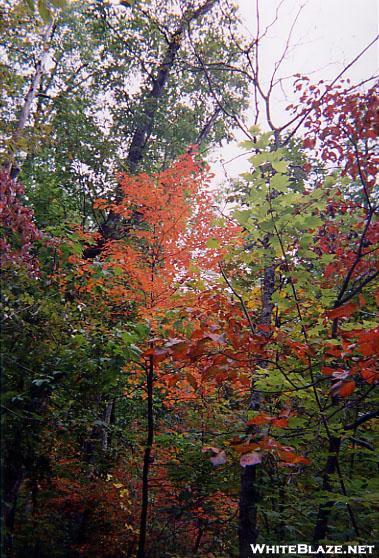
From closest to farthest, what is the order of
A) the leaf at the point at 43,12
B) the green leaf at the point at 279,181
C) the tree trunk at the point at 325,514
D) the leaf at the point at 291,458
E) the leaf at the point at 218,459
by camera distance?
the leaf at the point at 218,459
the leaf at the point at 291,458
the leaf at the point at 43,12
the green leaf at the point at 279,181
the tree trunk at the point at 325,514

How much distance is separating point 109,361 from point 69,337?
59 centimetres

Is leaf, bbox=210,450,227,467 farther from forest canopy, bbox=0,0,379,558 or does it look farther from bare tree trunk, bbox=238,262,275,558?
bare tree trunk, bbox=238,262,275,558

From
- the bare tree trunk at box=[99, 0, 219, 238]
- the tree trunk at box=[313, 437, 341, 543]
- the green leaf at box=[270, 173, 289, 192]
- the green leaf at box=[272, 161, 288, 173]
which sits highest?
the bare tree trunk at box=[99, 0, 219, 238]

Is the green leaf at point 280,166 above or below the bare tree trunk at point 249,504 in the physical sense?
above

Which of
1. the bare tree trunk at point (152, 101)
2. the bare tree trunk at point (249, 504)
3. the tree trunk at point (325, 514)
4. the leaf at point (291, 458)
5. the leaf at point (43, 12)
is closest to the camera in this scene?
the leaf at point (291, 458)

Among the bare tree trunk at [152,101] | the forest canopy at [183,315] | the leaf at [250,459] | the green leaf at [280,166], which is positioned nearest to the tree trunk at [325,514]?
the forest canopy at [183,315]

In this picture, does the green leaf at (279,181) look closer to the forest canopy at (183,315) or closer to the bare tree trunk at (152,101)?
the forest canopy at (183,315)

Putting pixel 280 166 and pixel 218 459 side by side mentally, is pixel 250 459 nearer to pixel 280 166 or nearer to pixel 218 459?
pixel 218 459

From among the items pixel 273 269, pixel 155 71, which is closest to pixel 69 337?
pixel 273 269

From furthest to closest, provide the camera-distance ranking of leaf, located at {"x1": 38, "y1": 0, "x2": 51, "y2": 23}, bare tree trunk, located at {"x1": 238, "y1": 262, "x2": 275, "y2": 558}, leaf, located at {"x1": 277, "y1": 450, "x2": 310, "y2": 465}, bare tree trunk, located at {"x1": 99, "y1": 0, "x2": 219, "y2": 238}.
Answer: bare tree trunk, located at {"x1": 99, "y1": 0, "x2": 219, "y2": 238}, bare tree trunk, located at {"x1": 238, "y1": 262, "x2": 275, "y2": 558}, leaf, located at {"x1": 38, "y1": 0, "x2": 51, "y2": 23}, leaf, located at {"x1": 277, "y1": 450, "x2": 310, "y2": 465}

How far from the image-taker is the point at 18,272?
3.28 metres

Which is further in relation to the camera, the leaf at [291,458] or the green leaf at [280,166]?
the green leaf at [280,166]

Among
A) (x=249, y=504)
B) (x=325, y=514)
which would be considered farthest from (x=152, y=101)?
(x=325, y=514)

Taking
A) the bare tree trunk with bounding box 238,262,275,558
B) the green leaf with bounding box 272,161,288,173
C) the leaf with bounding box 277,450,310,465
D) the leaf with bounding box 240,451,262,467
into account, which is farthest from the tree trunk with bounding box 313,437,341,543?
the green leaf with bounding box 272,161,288,173
